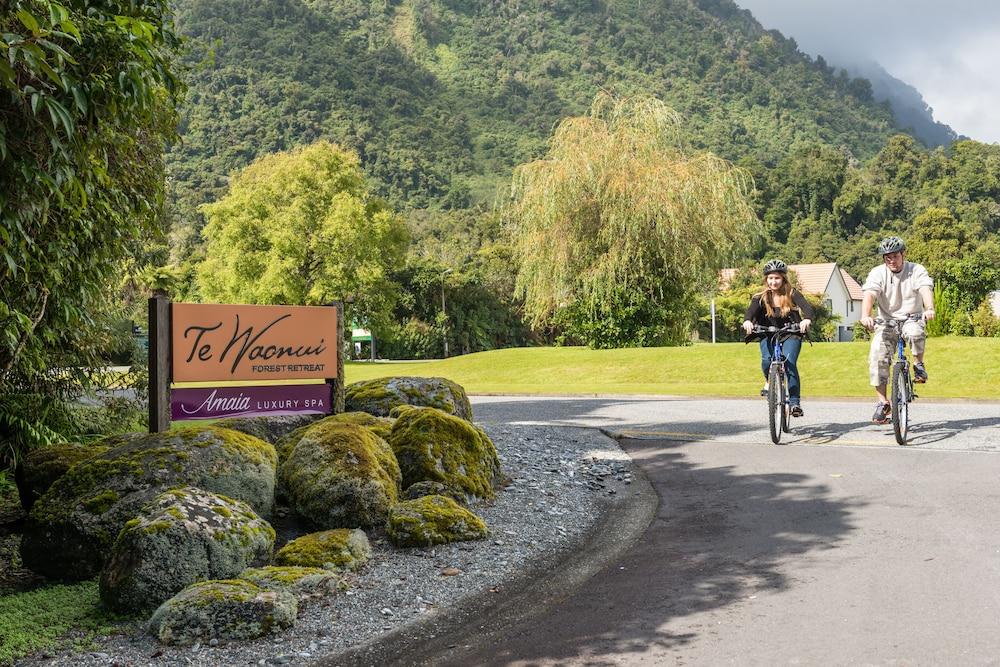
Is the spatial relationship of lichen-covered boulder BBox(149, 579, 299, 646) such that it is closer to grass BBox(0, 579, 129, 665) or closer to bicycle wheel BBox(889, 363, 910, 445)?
grass BBox(0, 579, 129, 665)

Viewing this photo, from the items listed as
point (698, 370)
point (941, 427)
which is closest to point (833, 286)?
point (698, 370)

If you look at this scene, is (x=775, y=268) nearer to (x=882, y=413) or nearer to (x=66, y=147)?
(x=882, y=413)

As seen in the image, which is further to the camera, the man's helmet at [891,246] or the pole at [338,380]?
the man's helmet at [891,246]

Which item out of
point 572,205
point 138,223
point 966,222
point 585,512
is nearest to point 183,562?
point 585,512

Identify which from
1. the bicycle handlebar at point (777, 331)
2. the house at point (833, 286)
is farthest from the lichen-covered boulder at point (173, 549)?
the house at point (833, 286)

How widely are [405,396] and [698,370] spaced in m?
18.7

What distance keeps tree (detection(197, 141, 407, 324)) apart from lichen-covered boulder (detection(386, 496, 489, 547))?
141ft

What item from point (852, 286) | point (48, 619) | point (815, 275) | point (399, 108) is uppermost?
point (399, 108)

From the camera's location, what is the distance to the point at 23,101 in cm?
457

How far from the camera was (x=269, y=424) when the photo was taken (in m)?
8.82

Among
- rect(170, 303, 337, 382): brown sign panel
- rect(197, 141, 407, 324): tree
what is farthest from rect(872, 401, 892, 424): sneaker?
rect(197, 141, 407, 324): tree

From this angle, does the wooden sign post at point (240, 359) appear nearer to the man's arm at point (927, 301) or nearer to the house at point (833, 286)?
the man's arm at point (927, 301)

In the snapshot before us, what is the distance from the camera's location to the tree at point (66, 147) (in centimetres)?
450

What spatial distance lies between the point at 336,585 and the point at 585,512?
2.62 m
